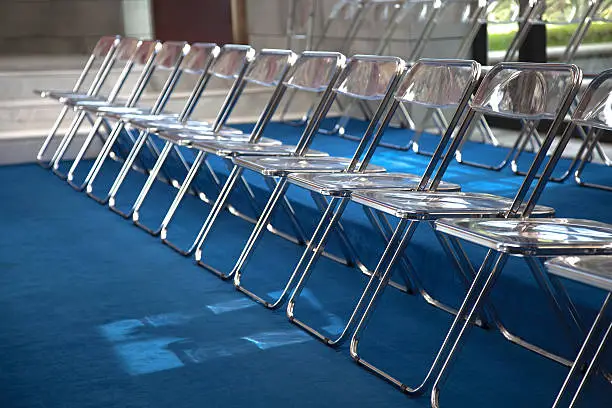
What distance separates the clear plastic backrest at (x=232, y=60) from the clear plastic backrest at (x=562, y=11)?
2.05m

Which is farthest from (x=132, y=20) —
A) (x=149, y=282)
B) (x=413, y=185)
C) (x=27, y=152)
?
(x=413, y=185)

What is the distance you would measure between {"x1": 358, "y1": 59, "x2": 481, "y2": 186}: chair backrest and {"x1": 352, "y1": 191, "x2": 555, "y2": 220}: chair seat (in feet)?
0.40

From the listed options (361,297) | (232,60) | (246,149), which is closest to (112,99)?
(232,60)

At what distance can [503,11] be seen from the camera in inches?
243

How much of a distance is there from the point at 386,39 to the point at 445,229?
16.6 feet

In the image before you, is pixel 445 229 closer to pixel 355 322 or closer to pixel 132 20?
pixel 355 322

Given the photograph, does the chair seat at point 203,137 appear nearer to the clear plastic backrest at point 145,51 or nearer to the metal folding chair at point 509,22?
the clear plastic backrest at point 145,51

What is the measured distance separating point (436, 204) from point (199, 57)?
273cm

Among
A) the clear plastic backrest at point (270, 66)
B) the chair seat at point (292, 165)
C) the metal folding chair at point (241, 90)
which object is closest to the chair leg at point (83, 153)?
the metal folding chair at point (241, 90)

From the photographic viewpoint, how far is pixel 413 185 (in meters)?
3.31

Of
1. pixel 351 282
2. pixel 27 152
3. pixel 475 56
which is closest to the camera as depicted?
pixel 351 282

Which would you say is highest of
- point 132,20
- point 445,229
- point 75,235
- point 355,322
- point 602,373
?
point 132,20

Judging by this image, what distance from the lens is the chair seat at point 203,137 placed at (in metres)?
4.45

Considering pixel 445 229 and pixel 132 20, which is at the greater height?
pixel 132 20
